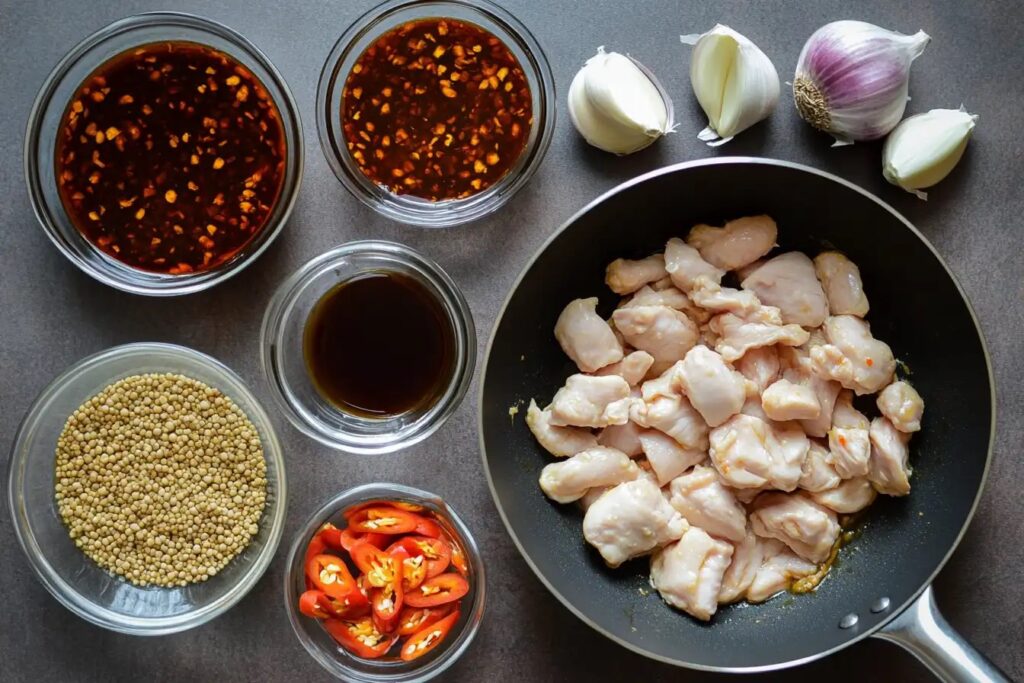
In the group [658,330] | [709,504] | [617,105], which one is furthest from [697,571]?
[617,105]

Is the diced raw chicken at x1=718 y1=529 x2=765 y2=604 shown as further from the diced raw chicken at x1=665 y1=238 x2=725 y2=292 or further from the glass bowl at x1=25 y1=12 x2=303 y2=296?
the glass bowl at x1=25 y1=12 x2=303 y2=296

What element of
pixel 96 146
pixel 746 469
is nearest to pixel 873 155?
pixel 746 469

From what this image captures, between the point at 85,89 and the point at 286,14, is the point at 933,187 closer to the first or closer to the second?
the point at 286,14

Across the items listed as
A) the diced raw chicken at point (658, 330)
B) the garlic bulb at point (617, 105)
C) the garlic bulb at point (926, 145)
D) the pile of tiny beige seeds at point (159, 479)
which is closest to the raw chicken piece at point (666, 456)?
the diced raw chicken at point (658, 330)

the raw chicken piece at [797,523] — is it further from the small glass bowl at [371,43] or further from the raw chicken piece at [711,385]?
the small glass bowl at [371,43]

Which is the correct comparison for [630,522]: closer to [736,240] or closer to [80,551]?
[736,240]

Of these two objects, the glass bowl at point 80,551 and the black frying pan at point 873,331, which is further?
the glass bowl at point 80,551
